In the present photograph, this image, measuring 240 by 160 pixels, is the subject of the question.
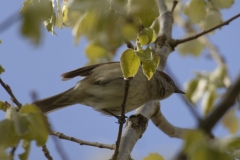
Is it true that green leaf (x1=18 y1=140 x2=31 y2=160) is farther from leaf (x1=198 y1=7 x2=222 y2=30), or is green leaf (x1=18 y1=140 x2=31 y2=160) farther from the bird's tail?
leaf (x1=198 y1=7 x2=222 y2=30)

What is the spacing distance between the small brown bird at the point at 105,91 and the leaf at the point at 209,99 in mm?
668

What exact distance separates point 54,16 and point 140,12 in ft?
2.75

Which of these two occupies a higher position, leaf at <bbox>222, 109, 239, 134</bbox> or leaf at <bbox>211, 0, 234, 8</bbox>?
leaf at <bbox>211, 0, 234, 8</bbox>

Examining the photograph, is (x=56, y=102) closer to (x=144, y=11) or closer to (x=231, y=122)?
(x=231, y=122)

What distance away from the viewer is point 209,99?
14.8ft

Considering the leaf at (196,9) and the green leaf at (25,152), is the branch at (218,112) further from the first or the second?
the leaf at (196,9)

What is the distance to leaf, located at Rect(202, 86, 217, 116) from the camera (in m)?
4.50

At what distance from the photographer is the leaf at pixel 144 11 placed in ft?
7.04

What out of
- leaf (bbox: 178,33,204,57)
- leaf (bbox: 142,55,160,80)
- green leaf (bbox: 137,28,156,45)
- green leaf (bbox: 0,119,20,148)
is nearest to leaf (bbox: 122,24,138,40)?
green leaf (bbox: 137,28,156,45)

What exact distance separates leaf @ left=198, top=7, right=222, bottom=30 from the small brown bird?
3.00 feet

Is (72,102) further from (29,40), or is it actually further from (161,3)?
(29,40)

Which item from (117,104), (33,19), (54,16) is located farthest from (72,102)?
(33,19)

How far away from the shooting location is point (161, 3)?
5.57m

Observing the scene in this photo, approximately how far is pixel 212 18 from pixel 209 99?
975mm
